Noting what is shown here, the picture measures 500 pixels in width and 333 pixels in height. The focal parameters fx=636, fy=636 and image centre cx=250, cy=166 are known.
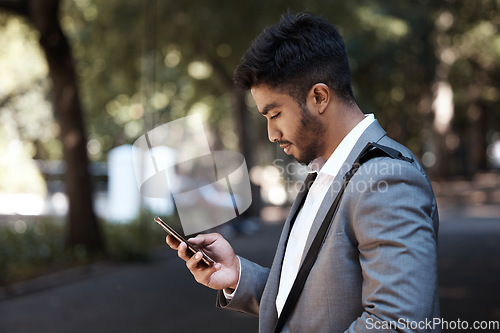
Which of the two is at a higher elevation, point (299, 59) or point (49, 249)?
point (299, 59)

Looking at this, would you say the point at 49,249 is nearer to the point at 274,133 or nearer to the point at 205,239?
the point at 205,239

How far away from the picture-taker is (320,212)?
1.67 meters

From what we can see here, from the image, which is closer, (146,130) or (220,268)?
(220,268)

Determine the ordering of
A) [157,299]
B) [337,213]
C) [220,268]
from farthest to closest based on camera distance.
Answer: [157,299] < [220,268] < [337,213]

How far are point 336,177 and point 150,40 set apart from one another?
42.2ft

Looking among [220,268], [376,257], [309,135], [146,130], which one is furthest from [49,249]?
[376,257]

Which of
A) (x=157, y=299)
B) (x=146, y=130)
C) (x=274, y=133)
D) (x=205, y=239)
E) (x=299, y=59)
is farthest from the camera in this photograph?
(x=146, y=130)

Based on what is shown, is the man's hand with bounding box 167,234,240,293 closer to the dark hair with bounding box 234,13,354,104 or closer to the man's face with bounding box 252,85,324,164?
the man's face with bounding box 252,85,324,164

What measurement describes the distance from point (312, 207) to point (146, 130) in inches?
474

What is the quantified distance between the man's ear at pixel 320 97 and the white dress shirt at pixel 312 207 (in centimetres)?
11

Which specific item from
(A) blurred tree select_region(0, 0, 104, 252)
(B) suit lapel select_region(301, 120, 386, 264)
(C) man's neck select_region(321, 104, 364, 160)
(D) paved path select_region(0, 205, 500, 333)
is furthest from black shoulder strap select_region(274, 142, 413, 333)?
(A) blurred tree select_region(0, 0, 104, 252)

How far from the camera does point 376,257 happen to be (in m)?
1.49

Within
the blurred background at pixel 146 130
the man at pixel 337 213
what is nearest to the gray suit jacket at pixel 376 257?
the man at pixel 337 213

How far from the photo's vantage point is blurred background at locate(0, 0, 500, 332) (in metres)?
8.78
